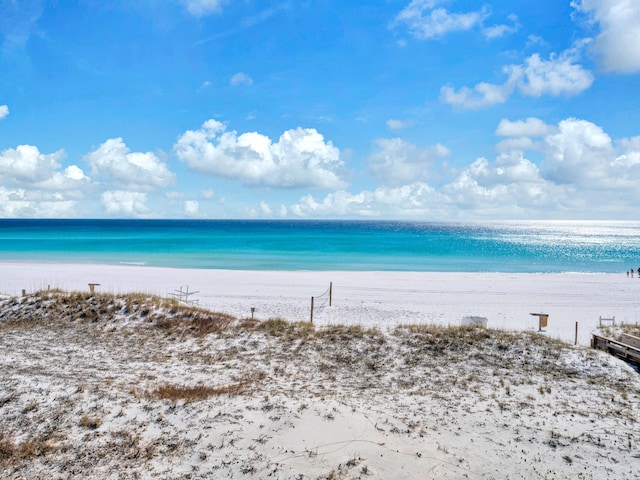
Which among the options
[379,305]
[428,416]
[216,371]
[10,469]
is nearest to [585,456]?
[428,416]

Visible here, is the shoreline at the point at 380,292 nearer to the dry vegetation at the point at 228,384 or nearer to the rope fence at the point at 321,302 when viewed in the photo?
the rope fence at the point at 321,302

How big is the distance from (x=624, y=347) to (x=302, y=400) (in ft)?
40.9

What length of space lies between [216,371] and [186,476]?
5992mm

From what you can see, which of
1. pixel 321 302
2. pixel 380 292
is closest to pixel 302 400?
pixel 321 302

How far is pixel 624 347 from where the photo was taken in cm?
1481

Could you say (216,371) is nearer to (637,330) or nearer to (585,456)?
(585,456)

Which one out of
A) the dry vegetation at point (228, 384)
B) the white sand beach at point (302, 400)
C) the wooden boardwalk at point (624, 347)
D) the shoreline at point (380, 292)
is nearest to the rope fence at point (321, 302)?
the shoreline at point (380, 292)

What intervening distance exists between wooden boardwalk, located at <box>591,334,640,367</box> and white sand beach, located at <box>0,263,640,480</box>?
852 millimetres

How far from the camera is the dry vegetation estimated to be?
8.30 meters

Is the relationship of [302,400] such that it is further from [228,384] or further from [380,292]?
[380,292]

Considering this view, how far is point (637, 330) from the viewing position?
60.7 ft

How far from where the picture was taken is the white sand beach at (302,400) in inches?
319

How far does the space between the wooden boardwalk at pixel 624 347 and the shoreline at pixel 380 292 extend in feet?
4.11

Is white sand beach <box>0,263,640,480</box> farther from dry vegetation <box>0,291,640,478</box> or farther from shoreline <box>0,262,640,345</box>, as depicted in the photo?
shoreline <box>0,262,640,345</box>
